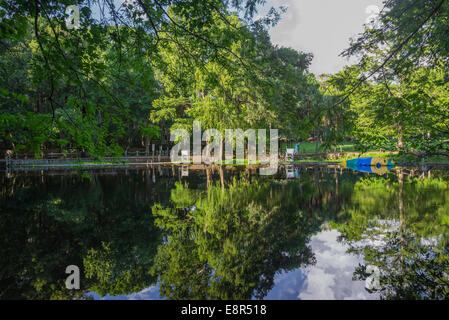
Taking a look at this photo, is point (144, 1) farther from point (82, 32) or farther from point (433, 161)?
point (433, 161)

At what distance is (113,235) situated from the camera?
689 centimetres

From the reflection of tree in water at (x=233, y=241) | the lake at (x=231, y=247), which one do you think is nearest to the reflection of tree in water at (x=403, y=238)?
the lake at (x=231, y=247)

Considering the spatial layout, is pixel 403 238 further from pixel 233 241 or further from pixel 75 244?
pixel 75 244

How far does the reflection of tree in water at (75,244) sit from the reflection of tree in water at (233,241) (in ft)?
1.72

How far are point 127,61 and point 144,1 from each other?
103 cm

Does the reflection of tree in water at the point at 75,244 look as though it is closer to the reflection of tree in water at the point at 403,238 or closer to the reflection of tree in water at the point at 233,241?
the reflection of tree in water at the point at 233,241

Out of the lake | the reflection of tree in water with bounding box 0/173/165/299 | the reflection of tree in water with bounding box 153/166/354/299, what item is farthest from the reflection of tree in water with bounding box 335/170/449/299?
the reflection of tree in water with bounding box 0/173/165/299

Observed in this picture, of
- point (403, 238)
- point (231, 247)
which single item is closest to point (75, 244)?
point (231, 247)

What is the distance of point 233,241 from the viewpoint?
A: 6.10 metres

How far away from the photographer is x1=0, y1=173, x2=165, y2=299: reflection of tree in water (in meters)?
4.41

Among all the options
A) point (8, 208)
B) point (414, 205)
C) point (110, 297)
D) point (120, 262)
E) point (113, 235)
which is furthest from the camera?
point (8, 208)

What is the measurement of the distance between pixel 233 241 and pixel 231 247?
32 cm

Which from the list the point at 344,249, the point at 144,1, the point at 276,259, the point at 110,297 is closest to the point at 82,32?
the point at 144,1

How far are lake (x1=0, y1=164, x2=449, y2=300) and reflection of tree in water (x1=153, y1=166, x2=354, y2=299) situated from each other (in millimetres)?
28
